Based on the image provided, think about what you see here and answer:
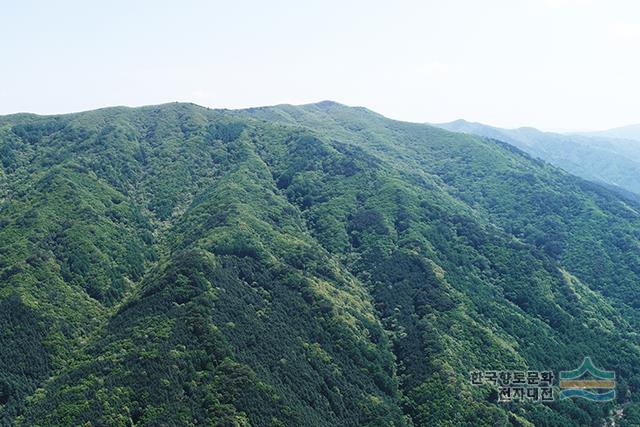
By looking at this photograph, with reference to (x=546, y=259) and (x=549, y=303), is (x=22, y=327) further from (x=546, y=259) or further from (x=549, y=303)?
(x=546, y=259)

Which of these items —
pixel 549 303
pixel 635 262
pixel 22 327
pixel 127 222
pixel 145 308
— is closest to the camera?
pixel 22 327

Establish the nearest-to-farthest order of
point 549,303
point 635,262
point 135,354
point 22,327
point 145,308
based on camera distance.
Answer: point 135,354
point 22,327
point 145,308
point 549,303
point 635,262

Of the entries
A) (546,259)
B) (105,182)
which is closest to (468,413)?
(546,259)

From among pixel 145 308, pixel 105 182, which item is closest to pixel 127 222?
pixel 105 182

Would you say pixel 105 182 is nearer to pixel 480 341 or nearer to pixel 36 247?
pixel 36 247

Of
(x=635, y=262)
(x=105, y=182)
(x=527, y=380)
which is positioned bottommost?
(x=527, y=380)

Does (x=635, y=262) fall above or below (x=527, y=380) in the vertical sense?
above

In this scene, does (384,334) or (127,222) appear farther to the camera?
(127,222)
